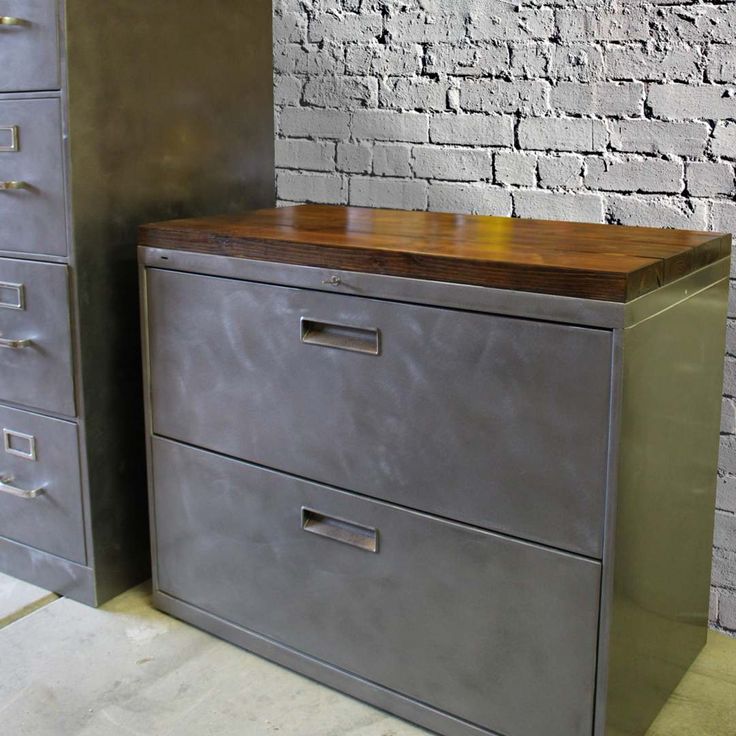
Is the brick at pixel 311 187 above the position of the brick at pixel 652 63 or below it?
below

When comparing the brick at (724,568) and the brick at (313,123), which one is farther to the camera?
the brick at (313,123)

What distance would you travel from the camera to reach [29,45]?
5.66 ft

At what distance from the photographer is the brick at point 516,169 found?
6.20 ft

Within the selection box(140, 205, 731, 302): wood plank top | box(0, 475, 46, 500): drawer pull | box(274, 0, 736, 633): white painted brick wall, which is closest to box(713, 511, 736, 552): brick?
box(274, 0, 736, 633): white painted brick wall

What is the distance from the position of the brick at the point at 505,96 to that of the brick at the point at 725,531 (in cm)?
85

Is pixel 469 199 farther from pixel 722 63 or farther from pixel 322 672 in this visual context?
pixel 322 672

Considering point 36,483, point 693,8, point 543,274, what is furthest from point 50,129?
point 693,8

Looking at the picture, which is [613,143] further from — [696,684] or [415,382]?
[696,684]

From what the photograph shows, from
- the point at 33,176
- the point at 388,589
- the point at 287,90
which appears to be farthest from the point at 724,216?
the point at 33,176

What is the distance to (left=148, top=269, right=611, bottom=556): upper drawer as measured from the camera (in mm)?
1295

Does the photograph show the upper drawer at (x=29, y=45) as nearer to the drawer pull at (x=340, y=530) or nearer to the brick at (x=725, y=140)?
the drawer pull at (x=340, y=530)

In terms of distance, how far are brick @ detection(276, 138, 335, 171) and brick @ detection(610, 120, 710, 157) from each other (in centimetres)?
65

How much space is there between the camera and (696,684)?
1684mm

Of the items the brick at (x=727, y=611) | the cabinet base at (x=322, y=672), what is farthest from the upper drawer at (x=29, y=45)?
the brick at (x=727, y=611)
